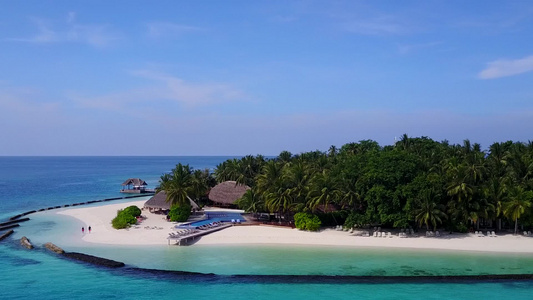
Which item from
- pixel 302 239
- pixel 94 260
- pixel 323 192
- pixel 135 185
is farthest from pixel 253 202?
pixel 135 185

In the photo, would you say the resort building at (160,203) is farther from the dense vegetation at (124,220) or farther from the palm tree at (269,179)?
the palm tree at (269,179)

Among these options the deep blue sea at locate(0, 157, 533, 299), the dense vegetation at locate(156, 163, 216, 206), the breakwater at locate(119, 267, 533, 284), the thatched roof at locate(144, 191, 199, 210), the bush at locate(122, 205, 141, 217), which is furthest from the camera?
the thatched roof at locate(144, 191, 199, 210)

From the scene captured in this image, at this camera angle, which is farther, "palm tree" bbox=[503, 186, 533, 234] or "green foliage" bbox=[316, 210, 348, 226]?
"green foliage" bbox=[316, 210, 348, 226]

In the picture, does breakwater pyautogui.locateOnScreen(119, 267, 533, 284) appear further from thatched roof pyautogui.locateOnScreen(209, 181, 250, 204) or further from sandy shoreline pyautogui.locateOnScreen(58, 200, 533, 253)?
thatched roof pyautogui.locateOnScreen(209, 181, 250, 204)

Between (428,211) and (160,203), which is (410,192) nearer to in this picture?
(428,211)

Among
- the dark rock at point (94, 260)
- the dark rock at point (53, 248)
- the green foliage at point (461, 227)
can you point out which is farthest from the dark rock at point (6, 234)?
the green foliage at point (461, 227)

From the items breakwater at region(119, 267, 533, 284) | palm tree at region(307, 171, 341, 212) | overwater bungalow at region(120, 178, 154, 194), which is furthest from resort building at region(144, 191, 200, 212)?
overwater bungalow at region(120, 178, 154, 194)
